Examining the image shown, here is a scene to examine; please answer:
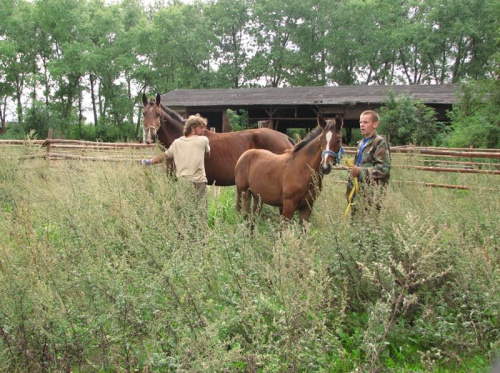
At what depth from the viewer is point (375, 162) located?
4711 millimetres

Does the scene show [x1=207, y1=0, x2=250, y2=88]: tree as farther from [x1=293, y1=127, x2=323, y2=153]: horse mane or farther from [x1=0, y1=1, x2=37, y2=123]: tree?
[x1=293, y1=127, x2=323, y2=153]: horse mane

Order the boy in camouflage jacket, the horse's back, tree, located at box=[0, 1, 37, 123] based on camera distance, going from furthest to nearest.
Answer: tree, located at box=[0, 1, 37, 123]
the horse's back
the boy in camouflage jacket

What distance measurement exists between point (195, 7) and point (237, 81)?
31.7ft

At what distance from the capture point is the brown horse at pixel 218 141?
286 inches

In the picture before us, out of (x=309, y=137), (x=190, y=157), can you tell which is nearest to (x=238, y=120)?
(x=190, y=157)

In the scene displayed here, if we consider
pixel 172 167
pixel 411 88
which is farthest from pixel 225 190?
pixel 411 88

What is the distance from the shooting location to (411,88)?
26.0m

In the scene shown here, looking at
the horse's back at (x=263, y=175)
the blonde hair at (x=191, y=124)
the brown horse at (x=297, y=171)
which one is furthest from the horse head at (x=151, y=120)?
the brown horse at (x=297, y=171)

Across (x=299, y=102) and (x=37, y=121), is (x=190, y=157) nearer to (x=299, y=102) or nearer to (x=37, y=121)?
(x=299, y=102)

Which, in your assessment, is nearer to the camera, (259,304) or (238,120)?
(259,304)

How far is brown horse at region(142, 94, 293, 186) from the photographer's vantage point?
23.8 ft

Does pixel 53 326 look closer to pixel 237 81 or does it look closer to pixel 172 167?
pixel 172 167

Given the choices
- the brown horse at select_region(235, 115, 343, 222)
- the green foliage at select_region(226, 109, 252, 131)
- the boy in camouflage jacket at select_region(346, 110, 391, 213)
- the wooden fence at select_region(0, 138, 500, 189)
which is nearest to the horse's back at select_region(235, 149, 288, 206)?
the brown horse at select_region(235, 115, 343, 222)

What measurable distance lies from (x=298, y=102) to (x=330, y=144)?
20.4m
